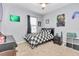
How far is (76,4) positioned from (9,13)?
0.98 m

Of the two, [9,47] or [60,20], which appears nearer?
[9,47]

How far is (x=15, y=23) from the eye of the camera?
4.27 feet

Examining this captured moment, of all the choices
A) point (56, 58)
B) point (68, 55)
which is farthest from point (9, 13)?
point (68, 55)

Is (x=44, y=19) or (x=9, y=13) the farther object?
(x=44, y=19)

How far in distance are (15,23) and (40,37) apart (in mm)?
428

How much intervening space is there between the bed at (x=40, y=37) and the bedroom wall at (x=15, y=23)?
0.28 ft

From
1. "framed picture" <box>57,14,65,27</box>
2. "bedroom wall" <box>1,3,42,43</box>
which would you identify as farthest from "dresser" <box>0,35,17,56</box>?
"framed picture" <box>57,14,65,27</box>

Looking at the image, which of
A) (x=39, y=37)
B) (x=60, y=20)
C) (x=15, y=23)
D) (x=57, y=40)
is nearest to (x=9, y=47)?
(x=15, y=23)

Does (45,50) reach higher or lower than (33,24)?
lower

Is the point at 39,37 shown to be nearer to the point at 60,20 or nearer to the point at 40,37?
the point at 40,37

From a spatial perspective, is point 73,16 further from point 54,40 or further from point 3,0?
point 3,0

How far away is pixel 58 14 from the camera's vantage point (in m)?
1.39

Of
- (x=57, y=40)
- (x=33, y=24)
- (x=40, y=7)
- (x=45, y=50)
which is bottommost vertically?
(x=45, y=50)

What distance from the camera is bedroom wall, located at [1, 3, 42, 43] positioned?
124 cm
